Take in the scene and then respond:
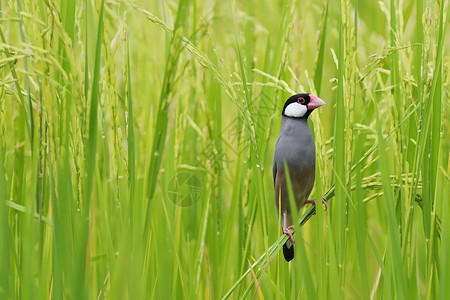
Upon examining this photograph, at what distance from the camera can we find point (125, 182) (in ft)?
4.83

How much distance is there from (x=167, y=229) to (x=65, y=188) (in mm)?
472

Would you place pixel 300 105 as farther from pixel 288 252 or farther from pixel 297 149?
pixel 288 252

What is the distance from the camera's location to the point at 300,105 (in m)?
1.68

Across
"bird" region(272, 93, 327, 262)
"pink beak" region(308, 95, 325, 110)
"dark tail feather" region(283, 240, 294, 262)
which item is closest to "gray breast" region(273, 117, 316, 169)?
"bird" region(272, 93, 327, 262)

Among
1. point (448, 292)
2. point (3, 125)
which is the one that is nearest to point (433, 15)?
point (448, 292)

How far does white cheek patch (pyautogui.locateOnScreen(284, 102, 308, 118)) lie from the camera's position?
168 cm

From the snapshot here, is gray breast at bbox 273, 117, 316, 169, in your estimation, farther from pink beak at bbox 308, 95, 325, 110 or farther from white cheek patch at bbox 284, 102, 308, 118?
pink beak at bbox 308, 95, 325, 110

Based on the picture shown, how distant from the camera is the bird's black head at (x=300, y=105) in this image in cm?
157

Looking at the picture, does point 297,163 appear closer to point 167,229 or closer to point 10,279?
Result: point 167,229

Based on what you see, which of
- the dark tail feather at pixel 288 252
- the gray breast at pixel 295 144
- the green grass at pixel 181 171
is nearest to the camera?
the green grass at pixel 181 171

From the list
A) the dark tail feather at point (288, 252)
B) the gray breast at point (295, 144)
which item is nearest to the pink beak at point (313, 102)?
the gray breast at point (295, 144)

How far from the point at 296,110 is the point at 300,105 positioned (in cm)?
2

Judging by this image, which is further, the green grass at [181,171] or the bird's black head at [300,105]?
the bird's black head at [300,105]

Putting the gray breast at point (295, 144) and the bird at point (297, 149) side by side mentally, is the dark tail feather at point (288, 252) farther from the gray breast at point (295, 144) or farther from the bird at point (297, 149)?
the gray breast at point (295, 144)
